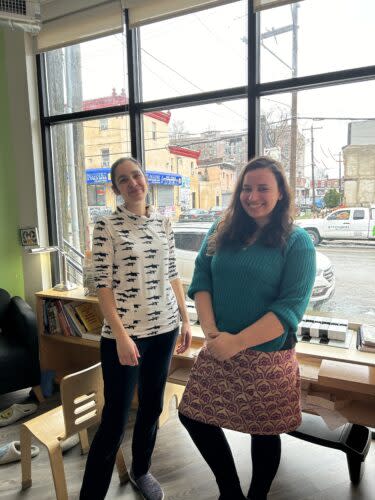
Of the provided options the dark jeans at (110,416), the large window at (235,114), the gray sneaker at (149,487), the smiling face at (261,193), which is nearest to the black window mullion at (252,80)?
the large window at (235,114)

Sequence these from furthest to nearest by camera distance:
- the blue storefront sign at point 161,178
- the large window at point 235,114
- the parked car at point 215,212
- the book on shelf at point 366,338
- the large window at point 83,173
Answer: the large window at point 83,173, the blue storefront sign at point 161,178, the parked car at point 215,212, the large window at point 235,114, the book on shelf at point 366,338

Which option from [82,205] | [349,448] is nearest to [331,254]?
[349,448]

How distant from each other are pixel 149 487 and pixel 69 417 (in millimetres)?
511

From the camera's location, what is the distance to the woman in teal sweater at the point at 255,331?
1.29m

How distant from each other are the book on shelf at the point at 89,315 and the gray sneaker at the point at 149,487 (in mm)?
1181

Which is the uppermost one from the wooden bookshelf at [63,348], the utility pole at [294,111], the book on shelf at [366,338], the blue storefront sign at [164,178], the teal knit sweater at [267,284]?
the utility pole at [294,111]

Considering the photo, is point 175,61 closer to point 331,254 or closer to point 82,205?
point 82,205

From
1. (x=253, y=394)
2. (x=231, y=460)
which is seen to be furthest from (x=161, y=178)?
(x=231, y=460)

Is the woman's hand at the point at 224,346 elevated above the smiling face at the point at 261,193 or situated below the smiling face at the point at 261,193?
A: below

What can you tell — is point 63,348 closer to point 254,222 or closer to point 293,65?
point 254,222

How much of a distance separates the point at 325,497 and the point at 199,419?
840 mm

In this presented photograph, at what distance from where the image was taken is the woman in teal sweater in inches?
50.6

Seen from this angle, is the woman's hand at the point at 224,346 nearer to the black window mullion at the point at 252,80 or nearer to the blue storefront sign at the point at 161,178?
the black window mullion at the point at 252,80

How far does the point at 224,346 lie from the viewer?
4.26 feet
